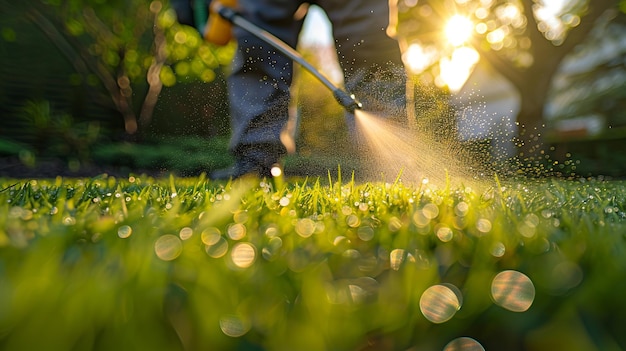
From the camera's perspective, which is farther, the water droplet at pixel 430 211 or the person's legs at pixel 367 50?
the person's legs at pixel 367 50

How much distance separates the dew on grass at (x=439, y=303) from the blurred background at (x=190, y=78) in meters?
3.39

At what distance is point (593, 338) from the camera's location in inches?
17.1

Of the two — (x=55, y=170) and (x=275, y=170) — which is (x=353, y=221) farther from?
(x=55, y=170)

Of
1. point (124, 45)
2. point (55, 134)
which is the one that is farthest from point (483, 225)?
point (124, 45)

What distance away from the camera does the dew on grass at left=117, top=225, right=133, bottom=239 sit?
2.40 ft

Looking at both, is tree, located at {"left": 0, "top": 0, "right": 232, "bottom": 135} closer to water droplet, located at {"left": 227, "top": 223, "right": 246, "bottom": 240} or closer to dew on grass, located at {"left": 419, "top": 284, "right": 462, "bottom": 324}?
water droplet, located at {"left": 227, "top": 223, "right": 246, "bottom": 240}

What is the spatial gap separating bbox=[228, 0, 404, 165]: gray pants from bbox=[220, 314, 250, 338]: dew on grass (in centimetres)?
218

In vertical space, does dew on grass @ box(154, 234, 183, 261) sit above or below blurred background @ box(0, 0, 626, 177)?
below

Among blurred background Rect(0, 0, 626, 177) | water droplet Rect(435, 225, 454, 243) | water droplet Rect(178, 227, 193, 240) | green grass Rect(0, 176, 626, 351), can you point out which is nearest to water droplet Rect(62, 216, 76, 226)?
green grass Rect(0, 176, 626, 351)

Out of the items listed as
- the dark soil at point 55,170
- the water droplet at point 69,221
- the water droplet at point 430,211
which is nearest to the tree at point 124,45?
the dark soil at point 55,170

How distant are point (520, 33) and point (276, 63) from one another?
382 inches

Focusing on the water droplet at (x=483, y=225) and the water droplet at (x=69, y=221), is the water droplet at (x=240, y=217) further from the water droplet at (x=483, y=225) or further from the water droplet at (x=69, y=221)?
the water droplet at (x=483, y=225)

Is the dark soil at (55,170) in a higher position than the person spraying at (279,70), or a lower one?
lower

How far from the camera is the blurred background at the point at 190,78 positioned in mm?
7168
